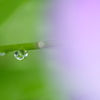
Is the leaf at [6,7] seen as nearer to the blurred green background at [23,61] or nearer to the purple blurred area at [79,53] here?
the blurred green background at [23,61]

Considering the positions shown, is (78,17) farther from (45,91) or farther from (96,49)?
(45,91)

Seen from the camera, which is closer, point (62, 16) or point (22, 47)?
point (22, 47)

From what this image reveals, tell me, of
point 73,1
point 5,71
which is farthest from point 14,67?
point 73,1

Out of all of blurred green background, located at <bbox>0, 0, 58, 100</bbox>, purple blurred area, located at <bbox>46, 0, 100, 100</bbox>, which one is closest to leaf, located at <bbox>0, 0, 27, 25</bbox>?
blurred green background, located at <bbox>0, 0, 58, 100</bbox>

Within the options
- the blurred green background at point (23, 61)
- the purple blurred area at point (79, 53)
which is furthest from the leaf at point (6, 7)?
the purple blurred area at point (79, 53)

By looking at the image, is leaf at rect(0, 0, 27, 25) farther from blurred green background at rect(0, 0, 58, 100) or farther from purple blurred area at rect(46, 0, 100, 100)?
purple blurred area at rect(46, 0, 100, 100)
